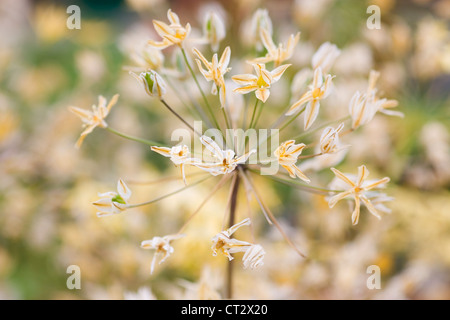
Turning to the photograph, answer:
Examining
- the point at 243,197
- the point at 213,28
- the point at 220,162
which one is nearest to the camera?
the point at 220,162

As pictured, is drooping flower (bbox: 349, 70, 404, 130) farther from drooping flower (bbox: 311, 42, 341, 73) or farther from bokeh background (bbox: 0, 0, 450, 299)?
bokeh background (bbox: 0, 0, 450, 299)

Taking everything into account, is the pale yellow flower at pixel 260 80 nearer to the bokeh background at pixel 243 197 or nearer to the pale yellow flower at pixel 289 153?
the pale yellow flower at pixel 289 153

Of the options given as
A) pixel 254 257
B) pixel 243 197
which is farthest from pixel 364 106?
pixel 243 197

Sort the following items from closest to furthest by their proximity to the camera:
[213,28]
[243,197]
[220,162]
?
[220,162] → [213,28] → [243,197]

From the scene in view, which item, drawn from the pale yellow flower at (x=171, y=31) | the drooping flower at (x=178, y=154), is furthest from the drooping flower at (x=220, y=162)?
the pale yellow flower at (x=171, y=31)

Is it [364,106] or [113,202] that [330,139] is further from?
[113,202]

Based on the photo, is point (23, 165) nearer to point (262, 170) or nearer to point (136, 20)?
point (262, 170)
